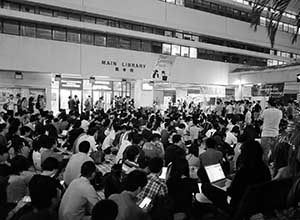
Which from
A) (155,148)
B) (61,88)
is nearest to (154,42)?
(61,88)

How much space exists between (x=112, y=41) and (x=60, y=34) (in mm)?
3568

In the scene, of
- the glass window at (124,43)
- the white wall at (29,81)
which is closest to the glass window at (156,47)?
the glass window at (124,43)


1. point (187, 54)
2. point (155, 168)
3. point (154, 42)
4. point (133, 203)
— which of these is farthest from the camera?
point (187, 54)

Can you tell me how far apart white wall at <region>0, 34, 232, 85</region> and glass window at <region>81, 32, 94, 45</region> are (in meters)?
0.44

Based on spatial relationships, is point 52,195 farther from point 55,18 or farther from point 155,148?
point 55,18

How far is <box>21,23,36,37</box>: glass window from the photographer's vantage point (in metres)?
17.5

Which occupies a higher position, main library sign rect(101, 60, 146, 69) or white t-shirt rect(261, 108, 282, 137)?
main library sign rect(101, 60, 146, 69)

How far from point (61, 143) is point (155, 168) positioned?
5.64 m

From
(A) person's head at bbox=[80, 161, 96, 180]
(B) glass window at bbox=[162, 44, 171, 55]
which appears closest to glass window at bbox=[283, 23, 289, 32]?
(B) glass window at bbox=[162, 44, 171, 55]

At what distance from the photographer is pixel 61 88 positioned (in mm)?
20000

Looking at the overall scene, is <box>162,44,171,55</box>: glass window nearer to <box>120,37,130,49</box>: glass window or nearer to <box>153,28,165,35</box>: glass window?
<box>153,28,165,35</box>: glass window

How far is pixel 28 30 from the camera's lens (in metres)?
17.6

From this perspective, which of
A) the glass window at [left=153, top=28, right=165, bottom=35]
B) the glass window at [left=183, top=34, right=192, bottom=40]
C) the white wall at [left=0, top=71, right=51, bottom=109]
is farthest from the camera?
the glass window at [left=183, top=34, right=192, bottom=40]

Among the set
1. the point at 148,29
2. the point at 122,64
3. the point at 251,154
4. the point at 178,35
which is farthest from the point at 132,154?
the point at 178,35
